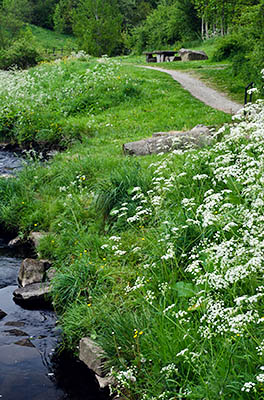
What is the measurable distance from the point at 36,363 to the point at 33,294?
4.28 ft

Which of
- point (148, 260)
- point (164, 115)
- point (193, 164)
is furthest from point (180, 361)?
point (164, 115)

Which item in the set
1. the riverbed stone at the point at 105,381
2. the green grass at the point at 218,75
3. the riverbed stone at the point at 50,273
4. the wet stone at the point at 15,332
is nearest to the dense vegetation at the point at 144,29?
the green grass at the point at 218,75

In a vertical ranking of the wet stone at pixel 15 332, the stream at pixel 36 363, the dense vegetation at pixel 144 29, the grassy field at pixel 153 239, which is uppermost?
the dense vegetation at pixel 144 29

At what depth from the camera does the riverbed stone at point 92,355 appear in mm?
4371

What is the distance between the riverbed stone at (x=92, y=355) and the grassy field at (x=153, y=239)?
161 mm

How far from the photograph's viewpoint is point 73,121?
1358cm

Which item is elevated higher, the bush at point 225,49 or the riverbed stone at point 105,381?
the bush at point 225,49

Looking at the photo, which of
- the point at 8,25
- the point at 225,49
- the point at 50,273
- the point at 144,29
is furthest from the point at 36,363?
the point at 8,25

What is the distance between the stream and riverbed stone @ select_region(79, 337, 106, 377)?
17cm

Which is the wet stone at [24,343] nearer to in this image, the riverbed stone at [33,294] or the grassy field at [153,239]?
the grassy field at [153,239]

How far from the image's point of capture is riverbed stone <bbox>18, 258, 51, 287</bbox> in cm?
632

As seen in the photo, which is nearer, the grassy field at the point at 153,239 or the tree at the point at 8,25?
the grassy field at the point at 153,239

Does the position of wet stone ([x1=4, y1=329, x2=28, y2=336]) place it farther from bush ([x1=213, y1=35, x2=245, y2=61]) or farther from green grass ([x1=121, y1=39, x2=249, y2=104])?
bush ([x1=213, y1=35, x2=245, y2=61])

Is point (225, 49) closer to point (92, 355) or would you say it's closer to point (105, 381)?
point (92, 355)
